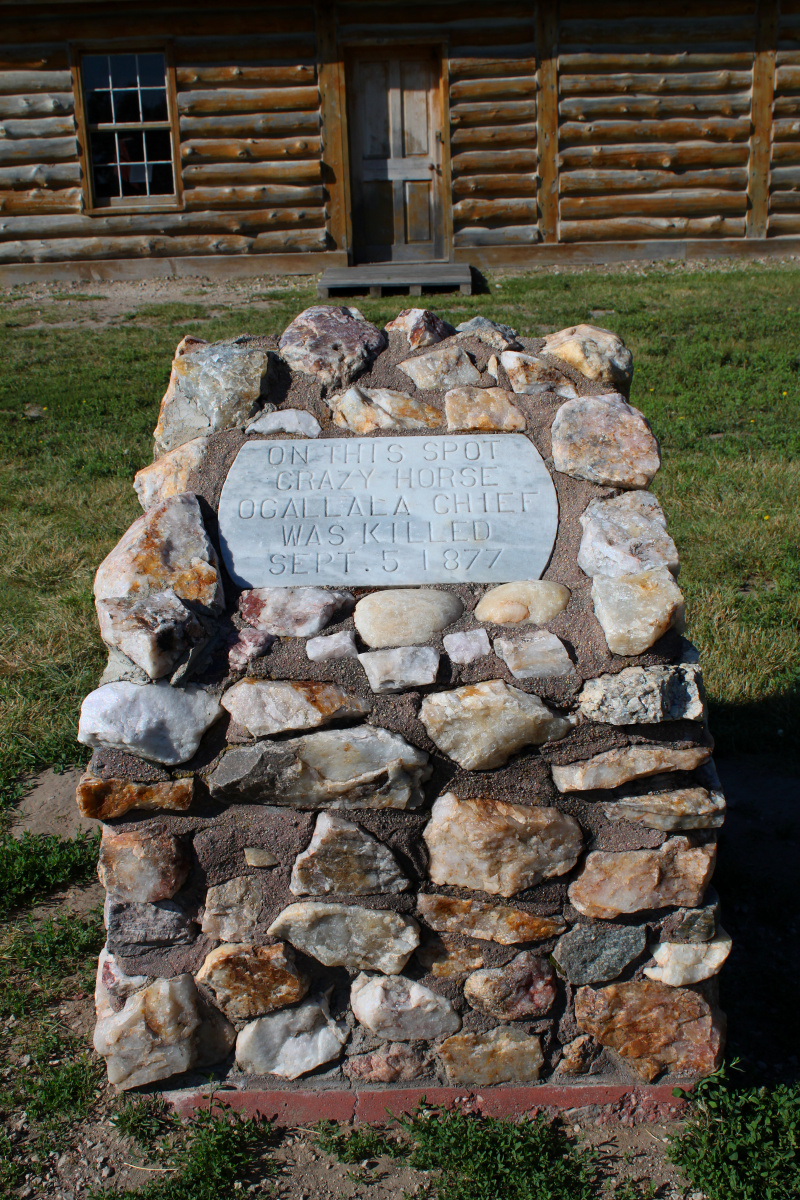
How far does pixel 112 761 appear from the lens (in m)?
2.08

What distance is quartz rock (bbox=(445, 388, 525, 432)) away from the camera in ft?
8.79

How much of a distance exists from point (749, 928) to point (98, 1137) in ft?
5.87

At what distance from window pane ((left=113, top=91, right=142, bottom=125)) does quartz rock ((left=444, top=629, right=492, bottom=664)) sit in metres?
10.1

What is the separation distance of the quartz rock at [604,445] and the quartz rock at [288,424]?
0.65 m

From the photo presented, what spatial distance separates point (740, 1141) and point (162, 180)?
10780 mm

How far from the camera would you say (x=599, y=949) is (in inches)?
85.8

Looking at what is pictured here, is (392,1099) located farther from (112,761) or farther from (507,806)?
(112,761)

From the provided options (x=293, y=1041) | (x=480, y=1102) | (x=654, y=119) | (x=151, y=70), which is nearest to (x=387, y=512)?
(x=293, y=1041)

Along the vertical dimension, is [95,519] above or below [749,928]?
above

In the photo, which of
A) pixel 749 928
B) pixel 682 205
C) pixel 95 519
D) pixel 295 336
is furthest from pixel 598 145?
pixel 749 928

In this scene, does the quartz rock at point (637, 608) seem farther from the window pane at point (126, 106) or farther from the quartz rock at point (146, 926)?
the window pane at point (126, 106)

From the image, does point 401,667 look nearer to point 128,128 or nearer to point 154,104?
point 128,128

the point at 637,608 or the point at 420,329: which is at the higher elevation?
the point at 420,329

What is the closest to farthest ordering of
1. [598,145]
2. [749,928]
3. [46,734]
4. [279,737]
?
1. [279,737]
2. [749,928]
3. [46,734]
4. [598,145]
